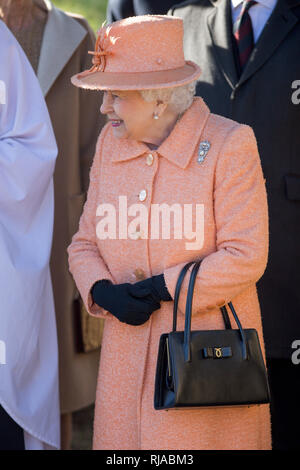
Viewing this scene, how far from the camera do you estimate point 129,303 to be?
2848 millimetres

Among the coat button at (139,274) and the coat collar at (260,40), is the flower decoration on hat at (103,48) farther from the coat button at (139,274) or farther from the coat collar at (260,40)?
the coat collar at (260,40)

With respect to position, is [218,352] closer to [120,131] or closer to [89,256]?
[89,256]

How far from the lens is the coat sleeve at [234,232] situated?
2.79m

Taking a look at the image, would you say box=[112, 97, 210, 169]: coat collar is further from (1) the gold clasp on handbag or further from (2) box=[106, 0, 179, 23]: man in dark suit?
(2) box=[106, 0, 179, 23]: man in dark suit

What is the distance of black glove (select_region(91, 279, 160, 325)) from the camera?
2.85 m

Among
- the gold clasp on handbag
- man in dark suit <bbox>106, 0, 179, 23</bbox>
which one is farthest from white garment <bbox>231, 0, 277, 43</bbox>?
the gold clasp on handbag

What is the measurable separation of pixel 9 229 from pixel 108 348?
64 cm

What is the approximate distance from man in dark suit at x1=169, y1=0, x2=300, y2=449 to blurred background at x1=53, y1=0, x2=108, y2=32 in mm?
5016

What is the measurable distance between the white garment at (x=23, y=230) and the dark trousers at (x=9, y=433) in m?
0.04

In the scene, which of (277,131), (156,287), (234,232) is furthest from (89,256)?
(277,131)

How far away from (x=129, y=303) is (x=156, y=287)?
0.10 metres

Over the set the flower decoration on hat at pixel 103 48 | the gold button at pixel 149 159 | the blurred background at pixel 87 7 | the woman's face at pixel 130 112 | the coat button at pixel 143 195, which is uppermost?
the flower decoration on hat at pixel 103 48

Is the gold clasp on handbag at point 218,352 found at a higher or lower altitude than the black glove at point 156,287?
lower

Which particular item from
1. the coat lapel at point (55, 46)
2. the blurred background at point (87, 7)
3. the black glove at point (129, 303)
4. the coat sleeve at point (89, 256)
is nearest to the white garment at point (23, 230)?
the coat sleeve at point (89, 256)
